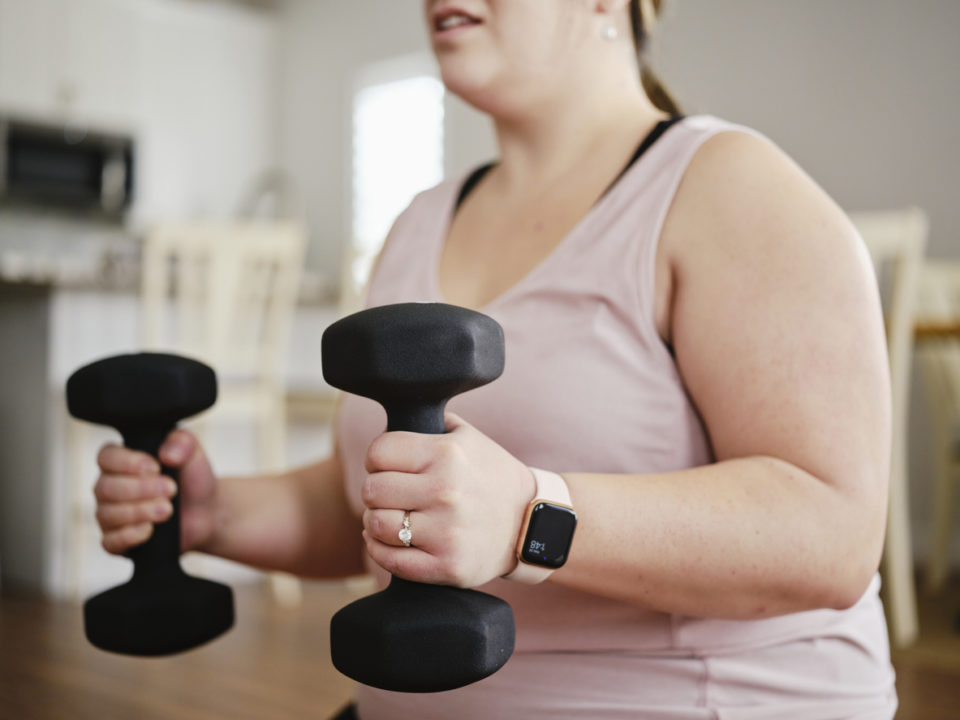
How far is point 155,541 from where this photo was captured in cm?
69

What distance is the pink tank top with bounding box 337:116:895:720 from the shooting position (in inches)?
24.4

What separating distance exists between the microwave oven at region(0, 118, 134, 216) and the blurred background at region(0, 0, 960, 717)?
0.01 meters

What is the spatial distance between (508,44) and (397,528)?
415 mm

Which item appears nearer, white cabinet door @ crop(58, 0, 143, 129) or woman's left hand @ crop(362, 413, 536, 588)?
woman's left hand @ crop(362, 413, 536, 588)

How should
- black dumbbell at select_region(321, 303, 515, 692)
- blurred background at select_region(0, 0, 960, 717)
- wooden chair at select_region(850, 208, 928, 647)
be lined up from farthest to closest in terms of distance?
blurred background at select_region(0, 0, 960, 717) < wooden chair at select_region(850, 208, 928, 647) < black dumbbell at select_region(321, 303, 515, 692)

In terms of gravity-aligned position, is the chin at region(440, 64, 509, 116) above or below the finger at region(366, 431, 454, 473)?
above

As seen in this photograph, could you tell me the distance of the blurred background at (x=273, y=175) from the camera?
285 centimetres

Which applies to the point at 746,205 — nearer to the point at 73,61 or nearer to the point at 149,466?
the point at 149,466

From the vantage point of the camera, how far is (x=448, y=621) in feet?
1.48

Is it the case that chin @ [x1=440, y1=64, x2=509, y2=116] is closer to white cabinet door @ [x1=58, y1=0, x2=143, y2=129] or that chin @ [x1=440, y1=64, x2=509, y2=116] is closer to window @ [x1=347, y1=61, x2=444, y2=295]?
window @ [x1=347, y1=61, x2=444, y2=295]

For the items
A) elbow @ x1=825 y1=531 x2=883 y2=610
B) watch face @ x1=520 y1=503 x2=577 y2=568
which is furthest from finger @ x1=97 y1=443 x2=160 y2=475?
elbow @ x1=825 y1=531 x2=883 y2=610

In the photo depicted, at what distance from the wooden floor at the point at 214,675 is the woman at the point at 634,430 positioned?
1.24 m

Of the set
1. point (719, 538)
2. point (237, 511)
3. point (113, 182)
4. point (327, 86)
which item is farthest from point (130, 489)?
point (327, 86)

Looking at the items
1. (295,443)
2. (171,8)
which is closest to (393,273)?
(295,443)
